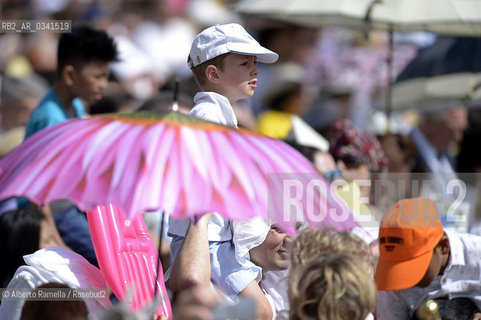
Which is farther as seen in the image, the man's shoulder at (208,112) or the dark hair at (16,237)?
the dark hair at (16,237)

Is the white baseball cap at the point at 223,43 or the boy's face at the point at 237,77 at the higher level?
the white baseball cap at the point at 223,43

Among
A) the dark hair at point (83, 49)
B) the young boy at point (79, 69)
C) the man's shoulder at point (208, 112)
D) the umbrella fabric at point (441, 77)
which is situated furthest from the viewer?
the umbrella fabric at point (441, 77)

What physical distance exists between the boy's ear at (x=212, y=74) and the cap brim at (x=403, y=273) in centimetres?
117

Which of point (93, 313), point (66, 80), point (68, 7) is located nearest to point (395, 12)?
point (66, 80)

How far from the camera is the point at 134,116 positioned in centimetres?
293

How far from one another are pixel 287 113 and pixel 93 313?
5.61 metres

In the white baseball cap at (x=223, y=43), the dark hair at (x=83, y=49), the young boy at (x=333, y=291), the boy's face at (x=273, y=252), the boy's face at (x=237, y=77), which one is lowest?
the boy's face at (x=273, y=252)

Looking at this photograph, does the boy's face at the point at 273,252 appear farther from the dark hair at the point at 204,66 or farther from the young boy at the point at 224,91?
the dark hair at the point at 204,66

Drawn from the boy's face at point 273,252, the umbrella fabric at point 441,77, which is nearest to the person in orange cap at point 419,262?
the boy's face at point 273,252

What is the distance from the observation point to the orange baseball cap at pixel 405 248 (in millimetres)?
3941

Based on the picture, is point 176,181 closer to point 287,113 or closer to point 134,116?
point 134,116

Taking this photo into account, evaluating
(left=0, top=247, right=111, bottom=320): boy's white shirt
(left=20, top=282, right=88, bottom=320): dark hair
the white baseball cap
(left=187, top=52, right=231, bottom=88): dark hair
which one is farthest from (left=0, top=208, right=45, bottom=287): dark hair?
the white baseball cap

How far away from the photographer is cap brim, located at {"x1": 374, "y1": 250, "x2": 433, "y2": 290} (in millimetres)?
3932

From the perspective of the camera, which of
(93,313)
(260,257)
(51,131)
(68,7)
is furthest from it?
(68,7)
